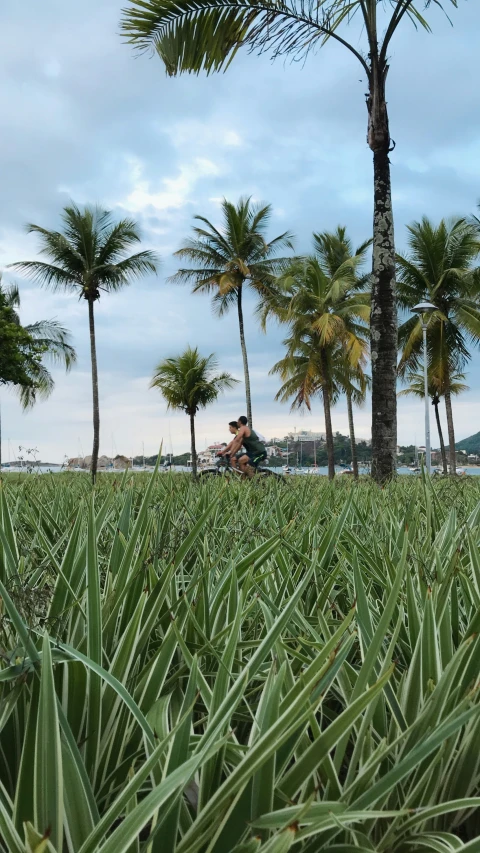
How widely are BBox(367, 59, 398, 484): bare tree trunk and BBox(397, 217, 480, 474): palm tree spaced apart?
1891cm

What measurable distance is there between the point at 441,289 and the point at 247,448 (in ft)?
66.8

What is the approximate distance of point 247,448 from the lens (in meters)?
9.56

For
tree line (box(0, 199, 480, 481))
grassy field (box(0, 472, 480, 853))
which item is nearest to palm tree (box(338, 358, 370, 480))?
tree line (box(0, 199, 480, 481))

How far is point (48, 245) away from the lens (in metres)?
26.0

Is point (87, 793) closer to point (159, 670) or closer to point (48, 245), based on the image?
point (159, 670)

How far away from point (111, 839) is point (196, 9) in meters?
9.30

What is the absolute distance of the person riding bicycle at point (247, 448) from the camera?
30.6 ft

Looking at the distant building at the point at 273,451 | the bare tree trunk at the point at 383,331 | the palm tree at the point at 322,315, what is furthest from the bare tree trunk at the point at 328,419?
the bare tree trunk at the point at 383,331

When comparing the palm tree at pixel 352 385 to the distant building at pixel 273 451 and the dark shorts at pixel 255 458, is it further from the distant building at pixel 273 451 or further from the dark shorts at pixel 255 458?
the dark shorts at pixel 255 458

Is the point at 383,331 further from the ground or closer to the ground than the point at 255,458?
further from the ground

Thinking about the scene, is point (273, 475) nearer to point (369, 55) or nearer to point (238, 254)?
point (369, 55)

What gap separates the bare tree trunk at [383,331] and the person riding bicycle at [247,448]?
240cm

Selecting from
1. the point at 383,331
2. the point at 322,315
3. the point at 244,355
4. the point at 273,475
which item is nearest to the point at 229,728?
the point at 273,475

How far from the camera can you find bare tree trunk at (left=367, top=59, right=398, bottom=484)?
7242 mm
